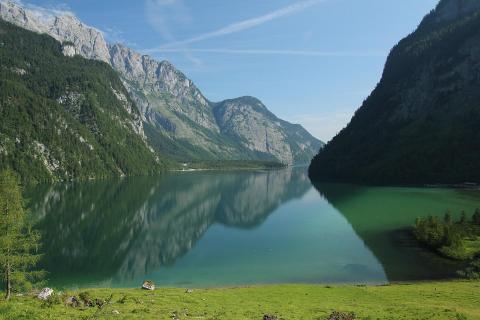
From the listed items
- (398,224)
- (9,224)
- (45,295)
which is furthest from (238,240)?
(45,295)

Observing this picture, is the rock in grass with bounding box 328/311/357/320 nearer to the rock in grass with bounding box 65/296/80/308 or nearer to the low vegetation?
the rock in grass with bounding box 65/296/80/308

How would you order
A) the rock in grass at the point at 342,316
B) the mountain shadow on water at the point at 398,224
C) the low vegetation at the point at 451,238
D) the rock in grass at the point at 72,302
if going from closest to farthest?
the rock in grass at the point at 72,302 < the rock in grass at the point at 342,316 < the mountain shadow on water at the point at 398,224 < the low vegetation at the point at 451,238

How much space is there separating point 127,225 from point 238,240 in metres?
36.1

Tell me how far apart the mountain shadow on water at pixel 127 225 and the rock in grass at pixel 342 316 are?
39882mm

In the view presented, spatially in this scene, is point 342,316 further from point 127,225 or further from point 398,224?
point 127,225

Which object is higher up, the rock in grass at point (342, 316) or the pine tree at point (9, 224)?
the pine tree at point (9, 224)

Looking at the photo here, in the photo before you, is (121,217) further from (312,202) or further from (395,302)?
(395,302)

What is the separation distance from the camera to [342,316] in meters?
33.5

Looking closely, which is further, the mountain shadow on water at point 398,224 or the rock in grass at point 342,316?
the mountain shadow on water at point 398,224

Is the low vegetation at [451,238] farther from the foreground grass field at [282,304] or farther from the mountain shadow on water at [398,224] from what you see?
the foreground grass field at [282,304]

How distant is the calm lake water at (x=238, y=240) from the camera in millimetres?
63656

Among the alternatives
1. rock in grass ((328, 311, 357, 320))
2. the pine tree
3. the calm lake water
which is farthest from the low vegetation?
the pine tree

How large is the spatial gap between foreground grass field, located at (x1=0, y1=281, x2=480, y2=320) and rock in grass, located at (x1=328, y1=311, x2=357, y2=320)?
788 millimetres

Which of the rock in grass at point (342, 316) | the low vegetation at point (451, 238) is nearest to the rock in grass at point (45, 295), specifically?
the rock in grass at point (342, 316)
